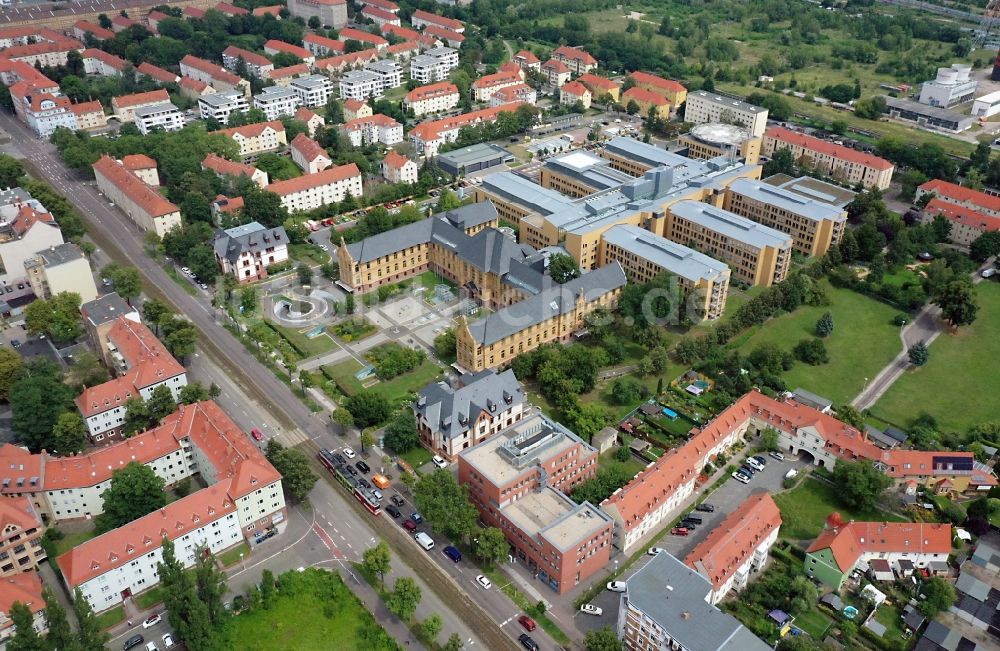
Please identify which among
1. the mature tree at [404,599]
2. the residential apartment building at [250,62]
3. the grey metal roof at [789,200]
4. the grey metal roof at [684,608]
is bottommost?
the mature tree at [404,599]

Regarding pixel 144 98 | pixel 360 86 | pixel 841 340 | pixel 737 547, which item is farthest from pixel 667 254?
pixel 144 98

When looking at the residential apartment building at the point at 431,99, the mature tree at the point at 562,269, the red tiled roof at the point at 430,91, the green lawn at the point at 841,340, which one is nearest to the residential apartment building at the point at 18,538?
the mature tree at the point at 562,269

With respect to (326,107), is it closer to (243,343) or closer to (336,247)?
(336,247)

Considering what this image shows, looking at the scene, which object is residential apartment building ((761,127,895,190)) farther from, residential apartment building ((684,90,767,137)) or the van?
the van

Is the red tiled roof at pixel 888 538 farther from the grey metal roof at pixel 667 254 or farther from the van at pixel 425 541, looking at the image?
the grey metal roof at pixel 667 254

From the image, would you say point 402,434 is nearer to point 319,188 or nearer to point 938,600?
point 938,600

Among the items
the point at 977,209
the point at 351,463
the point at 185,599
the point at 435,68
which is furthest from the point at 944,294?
the point at 435,68
